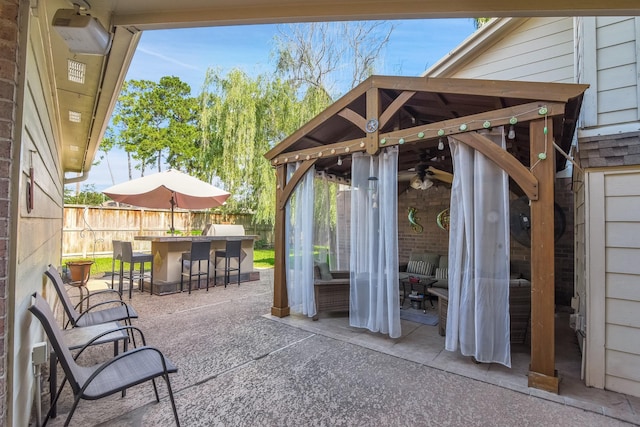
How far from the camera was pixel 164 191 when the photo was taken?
23.9ft

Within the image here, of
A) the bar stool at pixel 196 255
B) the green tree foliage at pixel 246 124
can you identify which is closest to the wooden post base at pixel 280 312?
the bar stool at pixel 196 255

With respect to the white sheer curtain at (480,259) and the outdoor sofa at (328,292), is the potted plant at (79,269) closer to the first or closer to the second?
the outdoor sofa at (328,292)

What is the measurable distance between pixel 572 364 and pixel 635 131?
2.44 meters

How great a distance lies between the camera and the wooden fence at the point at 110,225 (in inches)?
389

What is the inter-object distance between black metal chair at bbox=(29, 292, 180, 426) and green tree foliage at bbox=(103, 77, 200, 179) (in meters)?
16.0

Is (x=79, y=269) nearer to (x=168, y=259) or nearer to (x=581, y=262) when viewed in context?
(x=168, y=259)

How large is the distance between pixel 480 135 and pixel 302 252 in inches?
110

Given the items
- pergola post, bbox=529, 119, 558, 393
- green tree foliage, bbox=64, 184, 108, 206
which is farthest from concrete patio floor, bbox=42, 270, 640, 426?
green tree foliage, bbox=64, 184, 108, 206

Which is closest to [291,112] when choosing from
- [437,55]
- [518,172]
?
[437,55]

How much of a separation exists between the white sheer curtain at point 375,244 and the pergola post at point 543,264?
4.63 ft

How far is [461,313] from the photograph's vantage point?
127 inches

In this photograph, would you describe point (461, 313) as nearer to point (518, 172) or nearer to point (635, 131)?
point (518, 172)

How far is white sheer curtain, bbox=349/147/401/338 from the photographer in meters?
3.79

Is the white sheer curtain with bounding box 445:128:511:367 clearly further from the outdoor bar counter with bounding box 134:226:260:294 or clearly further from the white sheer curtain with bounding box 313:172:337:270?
the outdoor bar counter with bounding box 134:226:260:294
